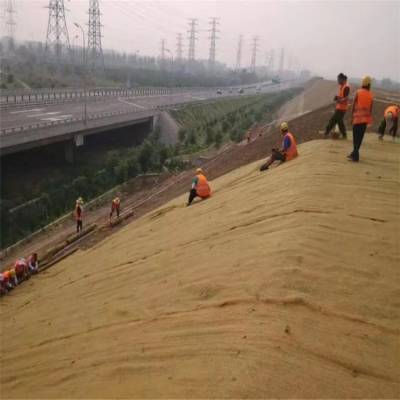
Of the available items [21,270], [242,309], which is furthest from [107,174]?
[242,309]

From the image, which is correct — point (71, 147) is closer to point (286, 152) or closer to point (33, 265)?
point (33, 265)

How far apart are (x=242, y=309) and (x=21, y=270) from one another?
28.8 feet

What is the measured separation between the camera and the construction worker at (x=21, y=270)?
11.9 metres

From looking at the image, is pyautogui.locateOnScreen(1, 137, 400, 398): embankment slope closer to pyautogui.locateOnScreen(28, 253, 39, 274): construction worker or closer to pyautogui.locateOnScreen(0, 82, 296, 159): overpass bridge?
pyautogui.locateOnScreen(28, 253, 39, 274): construction worker

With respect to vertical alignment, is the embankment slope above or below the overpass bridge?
above

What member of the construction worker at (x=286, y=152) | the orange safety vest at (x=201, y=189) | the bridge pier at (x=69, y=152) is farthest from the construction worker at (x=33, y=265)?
Result: the bridge pier at (x=69, y=152)

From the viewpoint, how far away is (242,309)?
489 cm

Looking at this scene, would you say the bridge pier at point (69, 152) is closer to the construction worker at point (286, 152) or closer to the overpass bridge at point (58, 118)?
the overpass bridge at point (58, 118)

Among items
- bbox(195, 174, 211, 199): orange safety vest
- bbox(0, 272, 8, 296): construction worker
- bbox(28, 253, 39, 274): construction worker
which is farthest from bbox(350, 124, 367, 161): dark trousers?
bbox(0, 272, 8, 296): construction worker

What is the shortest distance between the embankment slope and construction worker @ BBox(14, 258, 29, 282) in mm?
2175

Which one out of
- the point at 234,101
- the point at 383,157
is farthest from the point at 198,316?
the point at 234,101

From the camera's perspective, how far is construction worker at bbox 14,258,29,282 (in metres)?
11.9

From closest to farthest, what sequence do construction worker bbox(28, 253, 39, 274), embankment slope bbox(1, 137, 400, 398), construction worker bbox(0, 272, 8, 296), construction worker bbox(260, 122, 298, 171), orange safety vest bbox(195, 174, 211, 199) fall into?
embankment slope bbox(1, 137, 400, 398)
construction worker bbox(0, 272, 8, 296)
construction worker bbox(260, 122, 298, 171)
orange safety vest bbox(195, 174, 211, 199)
construction worker bbox(28, 253, 39, 274)

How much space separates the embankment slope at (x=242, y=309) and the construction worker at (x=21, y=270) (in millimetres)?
2175
